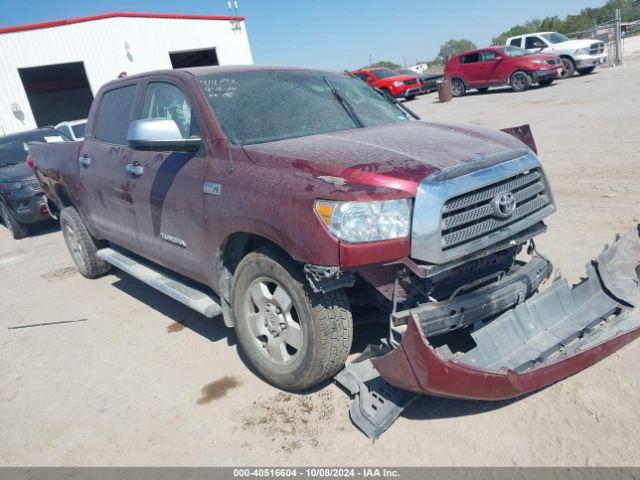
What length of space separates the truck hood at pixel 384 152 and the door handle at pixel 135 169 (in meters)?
1.28

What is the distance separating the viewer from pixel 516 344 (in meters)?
2.85

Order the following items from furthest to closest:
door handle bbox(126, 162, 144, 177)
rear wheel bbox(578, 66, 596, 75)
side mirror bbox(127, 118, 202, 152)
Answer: rear wheel bbox(578, 66, 596, 75) → door handle bbox(126, 162, 144, 177) → side mirror bbox(127, 118, 202, 152)

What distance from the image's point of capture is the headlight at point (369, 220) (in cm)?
253

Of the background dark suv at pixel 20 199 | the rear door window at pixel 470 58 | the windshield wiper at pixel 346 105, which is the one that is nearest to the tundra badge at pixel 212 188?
the windshield wiper at pixel 346 105

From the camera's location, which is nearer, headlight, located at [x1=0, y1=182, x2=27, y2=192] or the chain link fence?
headlight, located at [x1=0, y1=182, x2=27, y2=192]

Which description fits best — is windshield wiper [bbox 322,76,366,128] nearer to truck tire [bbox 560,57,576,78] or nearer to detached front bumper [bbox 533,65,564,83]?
detached front bumper [bbox 533,65,564,83]

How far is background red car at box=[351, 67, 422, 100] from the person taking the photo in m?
24.4

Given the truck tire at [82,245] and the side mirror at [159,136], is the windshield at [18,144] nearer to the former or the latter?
the truck tire at [82,245]

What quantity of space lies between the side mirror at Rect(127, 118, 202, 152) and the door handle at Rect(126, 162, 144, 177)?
638 mm

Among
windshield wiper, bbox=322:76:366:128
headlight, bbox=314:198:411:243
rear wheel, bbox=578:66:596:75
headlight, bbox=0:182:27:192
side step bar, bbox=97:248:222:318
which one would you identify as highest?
windshield wiper, bbox=322:76:366:128

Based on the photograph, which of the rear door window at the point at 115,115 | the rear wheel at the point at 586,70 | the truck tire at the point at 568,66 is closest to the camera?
the rear door window at the point at 115,115

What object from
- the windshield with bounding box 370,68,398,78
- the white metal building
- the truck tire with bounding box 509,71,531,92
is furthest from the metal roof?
the truck tire with bounding box 509,71,531,92

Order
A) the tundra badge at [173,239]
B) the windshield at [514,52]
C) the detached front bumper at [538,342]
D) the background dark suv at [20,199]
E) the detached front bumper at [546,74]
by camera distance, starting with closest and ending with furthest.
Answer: the detached front bumper at [538,342] < the tundra badge at [173,239] < the background dark suv at [20,199] < the detached front bumper at [546,74] < the windshield at [514,52]

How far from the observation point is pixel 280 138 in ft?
11.1
